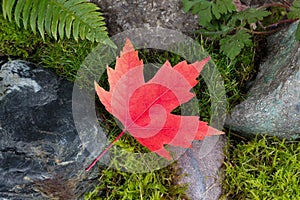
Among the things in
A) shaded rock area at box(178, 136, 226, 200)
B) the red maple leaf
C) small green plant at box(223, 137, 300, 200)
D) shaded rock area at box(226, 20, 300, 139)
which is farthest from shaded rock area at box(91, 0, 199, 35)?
small green plant at box(223, 137, 300, 200)

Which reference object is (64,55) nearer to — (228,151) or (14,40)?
(14,40)

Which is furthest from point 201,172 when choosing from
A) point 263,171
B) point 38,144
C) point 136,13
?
point 136,13

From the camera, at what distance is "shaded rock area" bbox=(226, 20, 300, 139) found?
8.93 ft

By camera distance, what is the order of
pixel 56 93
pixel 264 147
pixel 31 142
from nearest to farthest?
pixel 31 142 < pixel 56 93 < pixel 264 147

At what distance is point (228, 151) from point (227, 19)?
87 cm

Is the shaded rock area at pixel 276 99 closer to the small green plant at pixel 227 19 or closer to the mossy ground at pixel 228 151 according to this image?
the mossy ground at pixel 228 151

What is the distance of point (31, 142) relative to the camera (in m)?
2.47

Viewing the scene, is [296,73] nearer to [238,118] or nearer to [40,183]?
[238,118]

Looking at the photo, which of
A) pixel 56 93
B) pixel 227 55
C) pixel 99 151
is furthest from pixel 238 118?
pixel 56 93

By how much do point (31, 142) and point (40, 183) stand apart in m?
0.23

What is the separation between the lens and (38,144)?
8.10 ft

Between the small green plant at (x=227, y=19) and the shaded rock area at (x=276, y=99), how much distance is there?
0.24 meters

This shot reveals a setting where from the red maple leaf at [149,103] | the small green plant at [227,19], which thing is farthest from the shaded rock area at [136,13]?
the red maple leaf at [149,103]

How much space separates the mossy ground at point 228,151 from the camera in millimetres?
2686
